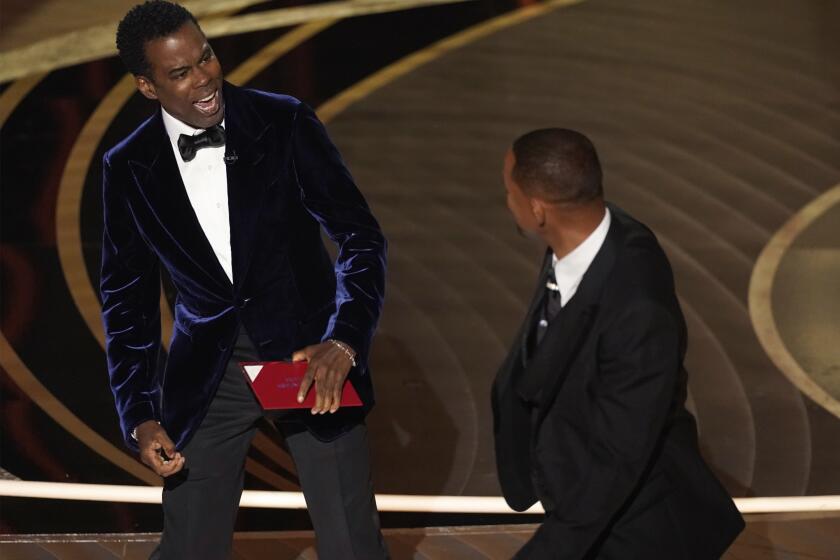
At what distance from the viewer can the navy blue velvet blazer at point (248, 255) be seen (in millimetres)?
2887

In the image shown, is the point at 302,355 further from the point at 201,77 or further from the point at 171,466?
the point at 201,77

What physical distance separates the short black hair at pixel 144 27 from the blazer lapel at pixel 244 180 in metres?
0.21

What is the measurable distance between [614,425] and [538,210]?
40 centimetres

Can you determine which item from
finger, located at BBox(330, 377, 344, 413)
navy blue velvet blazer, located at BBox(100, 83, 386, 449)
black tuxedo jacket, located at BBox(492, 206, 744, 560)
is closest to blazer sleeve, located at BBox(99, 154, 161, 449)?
navy blue velvet blazer, located at BBox(100, 83, 386, 449)

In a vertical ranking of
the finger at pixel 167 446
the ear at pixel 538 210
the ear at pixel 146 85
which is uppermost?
the ear at pixel 146 85

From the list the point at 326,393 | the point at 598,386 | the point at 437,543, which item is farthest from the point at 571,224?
the point at 437,543

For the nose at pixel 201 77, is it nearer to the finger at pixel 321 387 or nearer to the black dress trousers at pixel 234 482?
the black dress trousers at pixel 234 482

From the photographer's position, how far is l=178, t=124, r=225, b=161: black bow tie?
9.48 ft

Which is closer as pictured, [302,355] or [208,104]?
[302,355]

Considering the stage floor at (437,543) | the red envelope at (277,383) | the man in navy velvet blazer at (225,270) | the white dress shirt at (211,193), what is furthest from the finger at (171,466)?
the stage floor at (437,543)

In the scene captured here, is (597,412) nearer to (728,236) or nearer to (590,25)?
(728,236)

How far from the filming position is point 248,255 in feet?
9.46

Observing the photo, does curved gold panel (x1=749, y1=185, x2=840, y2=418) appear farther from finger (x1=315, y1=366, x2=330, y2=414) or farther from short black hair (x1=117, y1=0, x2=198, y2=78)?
short black hair (x1=117, y1=0, x2=198, y2=78)

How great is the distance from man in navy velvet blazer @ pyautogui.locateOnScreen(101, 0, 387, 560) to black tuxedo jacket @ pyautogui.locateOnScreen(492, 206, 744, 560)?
1.65ft
